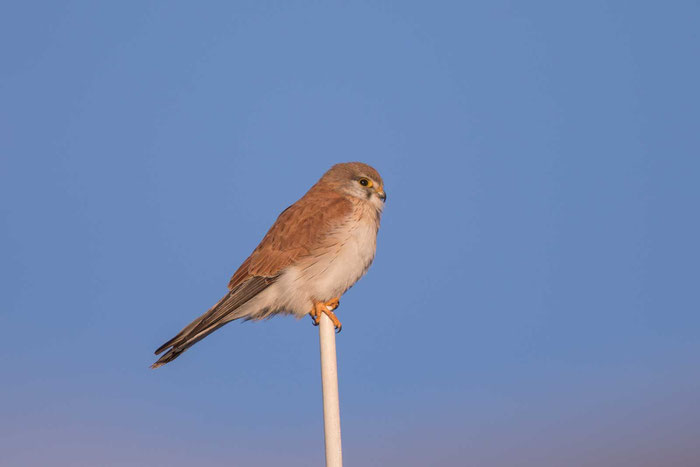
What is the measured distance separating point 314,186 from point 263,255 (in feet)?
2.74

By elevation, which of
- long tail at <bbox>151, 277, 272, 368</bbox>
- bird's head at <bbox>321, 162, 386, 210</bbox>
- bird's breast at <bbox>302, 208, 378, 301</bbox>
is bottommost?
long tail at <bbox>151, 277, 272, 368</bbox>

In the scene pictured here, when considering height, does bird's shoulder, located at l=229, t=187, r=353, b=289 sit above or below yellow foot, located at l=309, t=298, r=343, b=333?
above

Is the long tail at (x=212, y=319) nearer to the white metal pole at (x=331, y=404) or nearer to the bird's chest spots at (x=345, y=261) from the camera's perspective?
the bird's chest spots at (x=345, y=261)

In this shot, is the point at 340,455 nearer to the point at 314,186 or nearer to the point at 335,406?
the point at 335,406

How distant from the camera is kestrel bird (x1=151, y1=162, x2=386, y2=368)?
4.78m

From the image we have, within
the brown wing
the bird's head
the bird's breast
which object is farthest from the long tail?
the bird's head

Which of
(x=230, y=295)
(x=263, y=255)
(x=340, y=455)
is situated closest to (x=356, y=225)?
(x=263, y=255)

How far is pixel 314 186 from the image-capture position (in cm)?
543

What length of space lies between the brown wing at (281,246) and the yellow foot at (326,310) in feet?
1.22

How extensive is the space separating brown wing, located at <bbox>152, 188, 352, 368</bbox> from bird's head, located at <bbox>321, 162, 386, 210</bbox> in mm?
160

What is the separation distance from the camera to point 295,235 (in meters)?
4.87

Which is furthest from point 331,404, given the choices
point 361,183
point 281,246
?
point 361,183

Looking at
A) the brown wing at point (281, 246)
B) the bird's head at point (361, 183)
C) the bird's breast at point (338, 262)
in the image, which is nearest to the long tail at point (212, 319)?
the brown wing at point (281, 246)

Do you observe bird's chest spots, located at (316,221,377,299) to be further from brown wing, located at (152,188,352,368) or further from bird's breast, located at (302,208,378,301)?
brown wing, located at (152,188,352,368)
